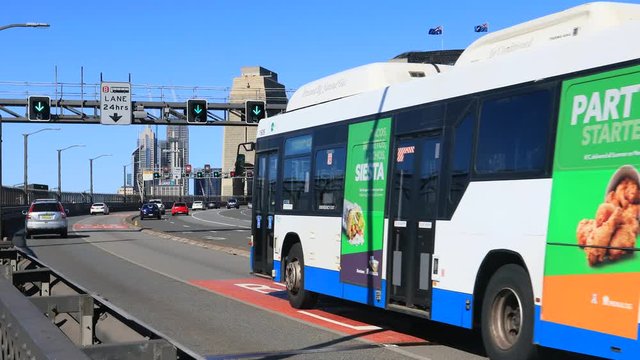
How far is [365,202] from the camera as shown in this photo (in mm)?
10234

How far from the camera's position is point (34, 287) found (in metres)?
9.54

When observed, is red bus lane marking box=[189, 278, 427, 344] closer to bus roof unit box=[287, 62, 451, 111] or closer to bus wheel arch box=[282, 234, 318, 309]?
bus wheel arch box=[282, 234, 318, 309]

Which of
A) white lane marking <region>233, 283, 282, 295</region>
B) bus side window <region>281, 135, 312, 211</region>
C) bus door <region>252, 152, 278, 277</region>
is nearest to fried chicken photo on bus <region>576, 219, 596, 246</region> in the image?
bus side window <region>281, 135, 312, 211</region>

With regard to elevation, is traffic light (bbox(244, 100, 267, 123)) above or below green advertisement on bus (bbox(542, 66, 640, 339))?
above

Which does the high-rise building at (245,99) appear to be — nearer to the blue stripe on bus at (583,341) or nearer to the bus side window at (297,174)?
the bus side window at (297,174)

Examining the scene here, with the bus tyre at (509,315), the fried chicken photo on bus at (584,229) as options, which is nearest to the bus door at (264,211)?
the bus tyre at (509,315)

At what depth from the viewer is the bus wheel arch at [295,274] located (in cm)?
1224

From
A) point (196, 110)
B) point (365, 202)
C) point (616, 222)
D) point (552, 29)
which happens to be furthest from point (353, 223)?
point (196, 110)

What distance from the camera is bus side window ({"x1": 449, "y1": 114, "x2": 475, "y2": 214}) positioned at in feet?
26.6

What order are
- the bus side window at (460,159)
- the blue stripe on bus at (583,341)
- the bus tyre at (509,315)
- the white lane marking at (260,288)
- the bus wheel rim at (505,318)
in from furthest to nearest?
the white lane marking at (260,288)
the bus side window at (460,159)
the bus wheel rim at (505,318)
the bus tyre at (509,315)
the blue stripe on bus at (583,341)

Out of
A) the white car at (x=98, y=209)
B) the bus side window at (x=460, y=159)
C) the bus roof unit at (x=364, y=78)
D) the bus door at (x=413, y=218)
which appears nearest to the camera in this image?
the bus side window at (x=460, y=159)

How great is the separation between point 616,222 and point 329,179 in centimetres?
602

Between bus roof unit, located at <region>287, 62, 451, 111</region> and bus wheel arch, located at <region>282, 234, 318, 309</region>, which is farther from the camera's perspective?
bus wheel arch, located at <region>282, 234, 318, 309</region>

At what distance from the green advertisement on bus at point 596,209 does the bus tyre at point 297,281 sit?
6.08 m
